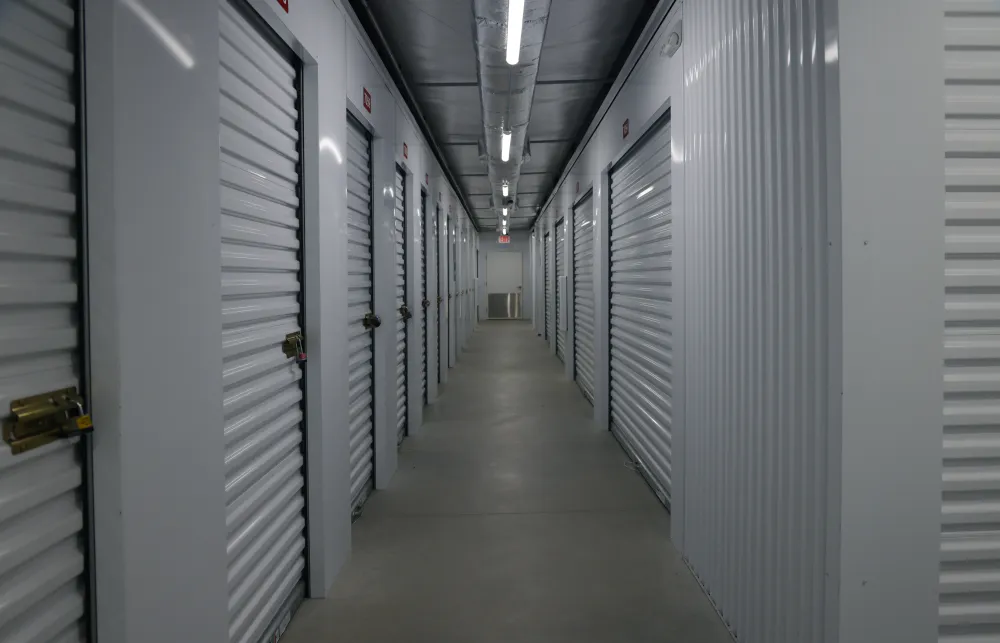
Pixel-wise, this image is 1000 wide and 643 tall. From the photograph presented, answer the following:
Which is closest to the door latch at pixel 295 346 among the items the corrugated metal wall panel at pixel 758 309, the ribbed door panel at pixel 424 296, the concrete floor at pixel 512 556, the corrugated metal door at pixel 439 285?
the concrete floor at pixel 512 556

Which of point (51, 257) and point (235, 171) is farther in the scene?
point (235, 171)

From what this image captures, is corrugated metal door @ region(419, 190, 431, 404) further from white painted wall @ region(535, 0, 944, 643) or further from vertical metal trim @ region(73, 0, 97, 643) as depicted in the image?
vertical metal trim @ region(73, 0, 97, 643)

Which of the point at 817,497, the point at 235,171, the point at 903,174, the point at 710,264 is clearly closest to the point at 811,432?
the point at 817,497

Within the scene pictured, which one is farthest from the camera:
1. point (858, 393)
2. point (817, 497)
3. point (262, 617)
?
point (262, 617)

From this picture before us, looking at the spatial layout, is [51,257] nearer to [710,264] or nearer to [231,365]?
[231,365]

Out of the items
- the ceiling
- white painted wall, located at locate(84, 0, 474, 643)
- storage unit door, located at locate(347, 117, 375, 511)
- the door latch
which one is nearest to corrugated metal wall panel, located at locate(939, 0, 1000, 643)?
the ceiling

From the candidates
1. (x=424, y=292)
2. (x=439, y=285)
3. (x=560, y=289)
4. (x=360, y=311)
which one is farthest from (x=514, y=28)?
(x=560, y=289)

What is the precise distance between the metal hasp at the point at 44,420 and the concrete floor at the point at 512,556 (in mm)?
1704

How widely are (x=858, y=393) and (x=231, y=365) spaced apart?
6.86 ft

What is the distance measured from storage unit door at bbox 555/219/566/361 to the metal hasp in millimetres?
9447

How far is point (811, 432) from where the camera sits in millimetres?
1925

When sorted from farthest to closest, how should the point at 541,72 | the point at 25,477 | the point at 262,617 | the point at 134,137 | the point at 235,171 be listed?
the point at 541,72
the point at 262,617
the point at 235,171
the point at 134,137
the point at 25,477

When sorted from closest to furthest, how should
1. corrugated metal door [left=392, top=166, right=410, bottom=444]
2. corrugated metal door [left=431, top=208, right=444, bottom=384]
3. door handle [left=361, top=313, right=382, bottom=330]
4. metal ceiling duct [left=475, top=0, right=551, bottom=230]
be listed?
metal ceiling duct [left=475, top=0, right=551, bottom=230], door handle [left=361, top=313, right=382, bottom=330], corrugated metal door [left=392, top=166, right=410, bottom=444], corrugated metal door [left=431, top=208, right=444, bottom=384]

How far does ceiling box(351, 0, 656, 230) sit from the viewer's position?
4.11 meters
